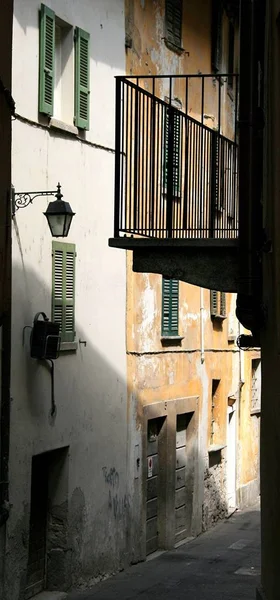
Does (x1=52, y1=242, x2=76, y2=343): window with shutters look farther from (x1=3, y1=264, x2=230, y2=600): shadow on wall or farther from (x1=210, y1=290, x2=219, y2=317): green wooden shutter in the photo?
(x1=210, y1=290, x2=219, y2=317): green wooden shutter

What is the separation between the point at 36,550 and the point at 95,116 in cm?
592

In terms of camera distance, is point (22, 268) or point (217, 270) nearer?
point (217, 270)

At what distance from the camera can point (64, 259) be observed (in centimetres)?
1566

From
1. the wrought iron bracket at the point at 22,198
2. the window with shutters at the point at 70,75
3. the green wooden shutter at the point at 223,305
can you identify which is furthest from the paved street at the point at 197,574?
the window with shutters at the point at 70,75

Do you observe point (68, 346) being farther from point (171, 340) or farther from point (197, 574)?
point (171, 340)

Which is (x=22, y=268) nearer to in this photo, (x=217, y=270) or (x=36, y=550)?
(x=36, y=550)

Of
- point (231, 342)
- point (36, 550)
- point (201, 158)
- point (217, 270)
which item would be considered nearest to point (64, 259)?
point (36, 550)

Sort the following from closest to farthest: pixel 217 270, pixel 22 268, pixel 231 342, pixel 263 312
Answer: pixel 263 312
pixel 217 270
pixel 22 268
pixel 231 342

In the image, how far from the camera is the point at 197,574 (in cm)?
1762

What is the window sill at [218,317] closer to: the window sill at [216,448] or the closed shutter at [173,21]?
the window sill at [216,448]

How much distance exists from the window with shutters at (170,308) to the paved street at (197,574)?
364cm

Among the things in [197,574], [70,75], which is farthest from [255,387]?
[70,75]

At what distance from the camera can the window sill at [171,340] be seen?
19828 mm

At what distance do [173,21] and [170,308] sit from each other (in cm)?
484
